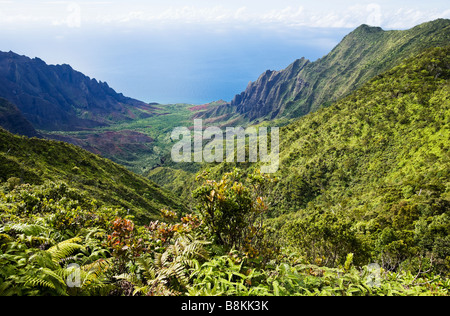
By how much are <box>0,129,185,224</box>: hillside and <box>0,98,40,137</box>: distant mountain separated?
11124cm

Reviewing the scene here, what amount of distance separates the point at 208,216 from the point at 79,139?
183m

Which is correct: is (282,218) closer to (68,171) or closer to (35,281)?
(68,171)

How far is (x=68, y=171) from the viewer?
34.5 metres

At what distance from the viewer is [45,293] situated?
101 inches

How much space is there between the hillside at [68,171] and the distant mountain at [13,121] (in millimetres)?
111243

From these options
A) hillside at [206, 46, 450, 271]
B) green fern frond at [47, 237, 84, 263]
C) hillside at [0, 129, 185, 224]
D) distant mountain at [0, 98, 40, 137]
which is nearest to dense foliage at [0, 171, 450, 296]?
green fern frond at [47, 237, 84, 263]

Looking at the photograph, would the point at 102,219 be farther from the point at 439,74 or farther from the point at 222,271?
the point at 439,74

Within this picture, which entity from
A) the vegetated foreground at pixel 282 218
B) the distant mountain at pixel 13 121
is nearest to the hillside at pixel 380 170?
the vegetated foreground at pixel 282 218

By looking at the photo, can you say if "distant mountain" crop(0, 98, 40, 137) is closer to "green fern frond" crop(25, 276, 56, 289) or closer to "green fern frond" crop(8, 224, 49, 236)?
"green fern frond" crop(8, 224, 49, 236)

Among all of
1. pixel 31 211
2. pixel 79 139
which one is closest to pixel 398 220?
pixel 31 211

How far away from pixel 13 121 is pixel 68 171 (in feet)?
422

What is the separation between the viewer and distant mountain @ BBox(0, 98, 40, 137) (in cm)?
12075

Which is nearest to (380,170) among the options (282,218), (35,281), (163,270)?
(282,218)

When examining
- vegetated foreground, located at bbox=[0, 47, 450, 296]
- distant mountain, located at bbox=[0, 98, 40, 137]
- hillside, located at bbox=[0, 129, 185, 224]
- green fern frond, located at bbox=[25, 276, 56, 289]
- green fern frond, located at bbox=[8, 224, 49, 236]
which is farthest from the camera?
distant mountain, located at bbox=[0, 98, 40, 137]
